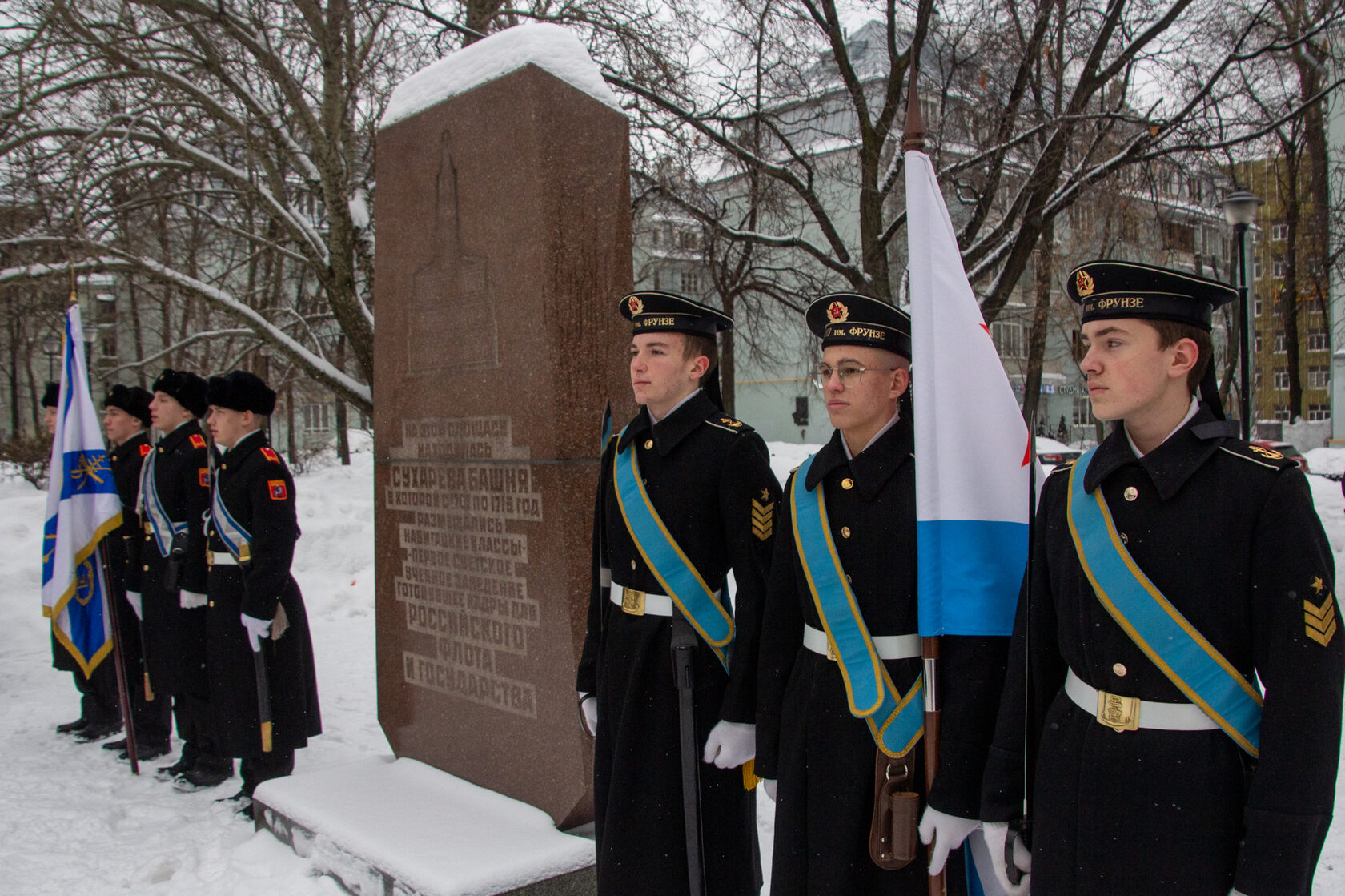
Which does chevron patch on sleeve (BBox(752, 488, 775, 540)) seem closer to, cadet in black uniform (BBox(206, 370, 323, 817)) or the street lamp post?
cadet in black uniform (BBox(206, 370, 323, 817))

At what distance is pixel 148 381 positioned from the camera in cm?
2311

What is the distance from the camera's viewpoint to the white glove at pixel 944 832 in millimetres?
2129

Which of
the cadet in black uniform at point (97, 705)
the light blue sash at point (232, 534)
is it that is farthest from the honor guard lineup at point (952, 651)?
the cadet in black uniform at point (97, 705)

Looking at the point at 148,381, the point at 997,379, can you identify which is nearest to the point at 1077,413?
the point at 148,381

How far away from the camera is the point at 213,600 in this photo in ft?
16.4

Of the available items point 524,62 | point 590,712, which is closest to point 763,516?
point 590,712

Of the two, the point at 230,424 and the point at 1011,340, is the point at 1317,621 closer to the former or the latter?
the point at 230,424

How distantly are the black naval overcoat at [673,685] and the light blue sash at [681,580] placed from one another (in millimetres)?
32

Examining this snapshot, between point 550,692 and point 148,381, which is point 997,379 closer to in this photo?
point 550,692

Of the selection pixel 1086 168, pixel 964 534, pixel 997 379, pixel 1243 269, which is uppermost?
pixel 1086 168

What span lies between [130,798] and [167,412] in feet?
6.68

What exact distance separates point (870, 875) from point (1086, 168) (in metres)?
8.40

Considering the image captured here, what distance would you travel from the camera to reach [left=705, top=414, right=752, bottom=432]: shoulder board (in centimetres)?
299

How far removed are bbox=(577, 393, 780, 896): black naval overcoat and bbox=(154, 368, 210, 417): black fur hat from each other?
372 cm
